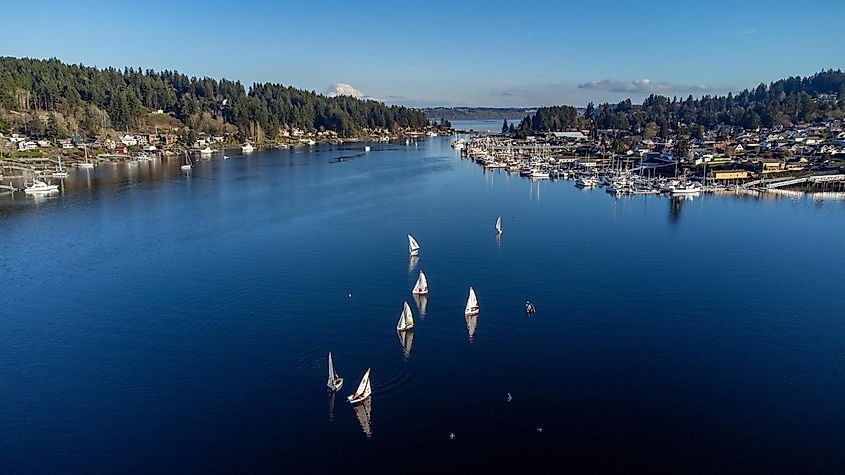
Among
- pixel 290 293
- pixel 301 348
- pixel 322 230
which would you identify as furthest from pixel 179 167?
pixel 301 348

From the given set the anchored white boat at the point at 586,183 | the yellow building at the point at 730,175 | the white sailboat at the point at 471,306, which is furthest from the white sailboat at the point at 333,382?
the yellow building at the point at 730,175

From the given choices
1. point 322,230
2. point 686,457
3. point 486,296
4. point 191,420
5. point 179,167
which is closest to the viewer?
point 686,457

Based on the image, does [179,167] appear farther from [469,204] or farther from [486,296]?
[486,296]

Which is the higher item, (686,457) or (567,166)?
Answer: (567,166)

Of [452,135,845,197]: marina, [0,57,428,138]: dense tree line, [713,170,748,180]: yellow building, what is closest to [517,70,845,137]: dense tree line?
[452,135,845,197]: marina

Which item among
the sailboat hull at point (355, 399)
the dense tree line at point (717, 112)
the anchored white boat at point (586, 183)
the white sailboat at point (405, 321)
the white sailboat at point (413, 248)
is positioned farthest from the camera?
the dense tree line at point (717, 112)

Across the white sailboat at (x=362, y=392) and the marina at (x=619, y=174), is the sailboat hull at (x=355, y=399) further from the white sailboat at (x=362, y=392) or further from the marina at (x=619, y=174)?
the marina at (x=619, y=174)
